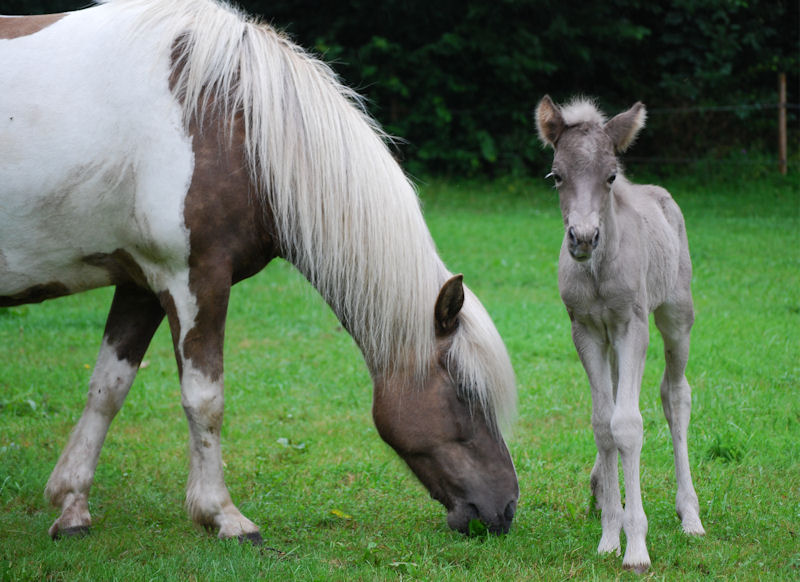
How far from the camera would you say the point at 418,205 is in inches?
162

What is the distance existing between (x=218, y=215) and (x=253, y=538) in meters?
1.41

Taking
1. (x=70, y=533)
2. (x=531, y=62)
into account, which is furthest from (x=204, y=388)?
(x=531, y=62)

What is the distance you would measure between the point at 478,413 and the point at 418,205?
0.99m

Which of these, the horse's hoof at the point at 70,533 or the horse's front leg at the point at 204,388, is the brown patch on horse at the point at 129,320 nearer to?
the horse's front leg at the point at 204,388

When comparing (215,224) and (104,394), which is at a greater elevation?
(215,224)

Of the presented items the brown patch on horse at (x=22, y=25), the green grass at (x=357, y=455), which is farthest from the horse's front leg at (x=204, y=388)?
the brown patch on horse at (x=22, y=25)

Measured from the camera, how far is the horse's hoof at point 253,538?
385 cm

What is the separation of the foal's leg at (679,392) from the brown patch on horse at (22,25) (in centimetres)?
308

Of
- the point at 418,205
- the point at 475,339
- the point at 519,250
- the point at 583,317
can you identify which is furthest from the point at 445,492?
the point at 519,250

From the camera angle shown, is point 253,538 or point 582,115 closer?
point 582,115

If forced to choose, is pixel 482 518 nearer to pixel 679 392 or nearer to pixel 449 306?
pixel 449 306

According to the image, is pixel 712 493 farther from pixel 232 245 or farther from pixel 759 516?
pixel 232 245

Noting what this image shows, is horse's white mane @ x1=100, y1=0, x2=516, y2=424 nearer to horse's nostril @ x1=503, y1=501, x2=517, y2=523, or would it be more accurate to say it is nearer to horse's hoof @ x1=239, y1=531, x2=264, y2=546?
horse's nostril @ x1=503, y1=501, x2=517, y2=523

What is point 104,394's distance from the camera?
4.28m
